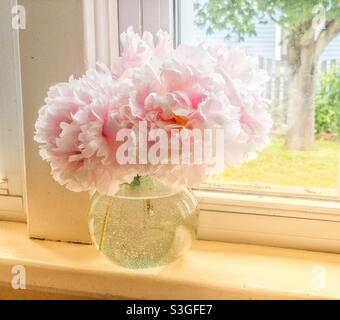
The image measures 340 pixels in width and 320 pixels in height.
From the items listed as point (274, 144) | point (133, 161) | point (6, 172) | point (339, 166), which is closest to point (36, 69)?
point (6, 172)

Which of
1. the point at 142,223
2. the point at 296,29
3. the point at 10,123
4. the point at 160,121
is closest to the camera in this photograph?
the point at 160,121

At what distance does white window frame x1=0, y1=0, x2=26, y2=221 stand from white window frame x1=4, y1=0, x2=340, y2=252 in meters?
0.11

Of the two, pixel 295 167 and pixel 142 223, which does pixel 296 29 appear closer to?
pixel 295 167

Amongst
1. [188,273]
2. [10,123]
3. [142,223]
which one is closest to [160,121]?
[142,223]

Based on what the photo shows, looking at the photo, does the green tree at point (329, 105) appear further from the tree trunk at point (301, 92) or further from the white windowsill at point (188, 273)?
the white windowsill at point (188, 273)

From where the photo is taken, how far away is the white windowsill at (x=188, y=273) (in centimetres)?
90

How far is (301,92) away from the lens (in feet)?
3.33

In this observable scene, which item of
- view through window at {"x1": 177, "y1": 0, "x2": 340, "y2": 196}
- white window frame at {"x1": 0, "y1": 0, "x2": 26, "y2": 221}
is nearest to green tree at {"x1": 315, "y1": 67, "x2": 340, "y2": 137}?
view through window at {"x1": 177, "y1": 0, "x2": 340, "y2": 196}

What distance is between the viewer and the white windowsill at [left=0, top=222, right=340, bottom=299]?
90cm

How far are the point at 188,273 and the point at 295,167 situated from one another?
0.32 metres

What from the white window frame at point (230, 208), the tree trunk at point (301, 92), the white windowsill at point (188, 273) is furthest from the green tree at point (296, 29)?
the white windowsill at point (188, 273)

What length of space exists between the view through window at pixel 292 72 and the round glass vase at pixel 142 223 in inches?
10.7

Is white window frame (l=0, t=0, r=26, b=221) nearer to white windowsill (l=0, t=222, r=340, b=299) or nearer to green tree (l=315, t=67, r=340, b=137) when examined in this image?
white windowsill (l=0, t=222, r=340, b=299)

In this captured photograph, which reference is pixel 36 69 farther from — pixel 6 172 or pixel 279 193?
pixel 279 193
